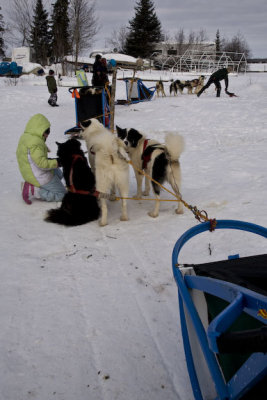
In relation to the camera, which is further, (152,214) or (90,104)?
(90,104)

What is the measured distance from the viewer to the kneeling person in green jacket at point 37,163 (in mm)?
3527

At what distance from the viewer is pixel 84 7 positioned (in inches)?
931

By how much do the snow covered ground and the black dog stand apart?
0.13 meters

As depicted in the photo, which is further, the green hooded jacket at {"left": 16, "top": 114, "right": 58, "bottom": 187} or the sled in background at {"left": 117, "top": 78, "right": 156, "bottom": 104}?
the sled in background at {"left": 117, "top": 78, "right": 156, "bottom": 104}

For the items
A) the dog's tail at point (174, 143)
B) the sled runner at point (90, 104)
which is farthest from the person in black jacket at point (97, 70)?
the dog's tail at point (174, 143)

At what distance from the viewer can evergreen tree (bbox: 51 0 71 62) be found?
2683cm

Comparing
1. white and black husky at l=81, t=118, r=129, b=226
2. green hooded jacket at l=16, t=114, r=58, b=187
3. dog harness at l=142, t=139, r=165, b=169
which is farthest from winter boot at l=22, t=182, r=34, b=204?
dog harness at l=142, t=139, r=165, b=169

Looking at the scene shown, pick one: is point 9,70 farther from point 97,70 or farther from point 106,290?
point 106,290

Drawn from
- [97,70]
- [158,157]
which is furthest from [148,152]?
[97,70]

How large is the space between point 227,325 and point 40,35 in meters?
41.4

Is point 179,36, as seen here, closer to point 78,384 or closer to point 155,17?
point 155,17

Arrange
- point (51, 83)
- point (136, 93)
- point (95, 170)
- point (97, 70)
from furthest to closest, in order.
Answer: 1. point (136, 93)
2. point (51, 83)
3. point (97, 70)
4. point (95, 170)

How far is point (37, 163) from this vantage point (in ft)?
11.6

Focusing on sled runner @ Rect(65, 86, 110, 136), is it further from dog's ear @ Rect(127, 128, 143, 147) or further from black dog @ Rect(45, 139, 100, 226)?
black dog @ Rect(45, 139, 100, 226)
